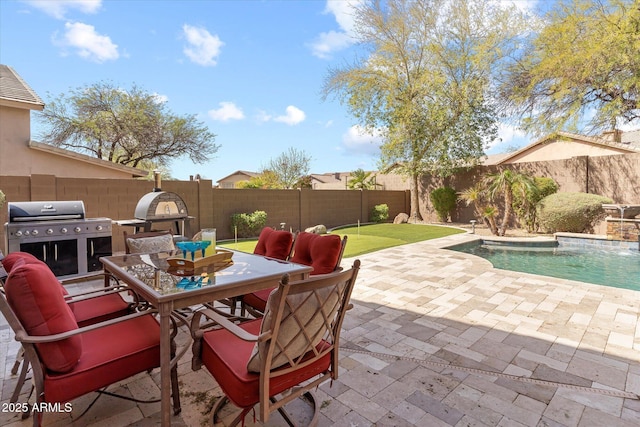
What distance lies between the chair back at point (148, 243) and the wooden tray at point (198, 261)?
3.38 ft

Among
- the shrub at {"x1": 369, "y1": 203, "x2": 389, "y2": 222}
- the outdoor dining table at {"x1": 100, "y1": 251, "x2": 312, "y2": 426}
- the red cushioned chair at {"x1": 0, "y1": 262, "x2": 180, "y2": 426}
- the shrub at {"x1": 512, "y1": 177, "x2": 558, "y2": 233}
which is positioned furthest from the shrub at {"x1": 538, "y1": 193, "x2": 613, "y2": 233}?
the red cushioned chair at {"x1": 0, "y1": 262, "x2": 180, "y2": 426}

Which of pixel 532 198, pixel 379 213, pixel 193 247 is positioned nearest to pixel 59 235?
pixel 193 247

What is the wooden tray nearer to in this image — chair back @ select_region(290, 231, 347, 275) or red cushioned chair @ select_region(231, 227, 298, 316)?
red cushioned chair @ select_region(231, 227, 298, 316)

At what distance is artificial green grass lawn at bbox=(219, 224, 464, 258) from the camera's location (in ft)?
26.7

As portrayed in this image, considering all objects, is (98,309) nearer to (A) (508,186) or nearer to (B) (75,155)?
(B) (75,155)

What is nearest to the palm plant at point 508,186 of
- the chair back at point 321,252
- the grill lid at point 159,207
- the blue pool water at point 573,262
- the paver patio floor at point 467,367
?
the blue pool water at point 573,262

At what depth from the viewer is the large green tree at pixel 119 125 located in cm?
1570

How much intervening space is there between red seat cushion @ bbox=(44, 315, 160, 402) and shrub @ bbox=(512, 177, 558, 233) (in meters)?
11.2

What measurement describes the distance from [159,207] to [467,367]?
4722 mm

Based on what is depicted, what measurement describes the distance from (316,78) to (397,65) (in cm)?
373

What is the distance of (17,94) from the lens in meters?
9.10

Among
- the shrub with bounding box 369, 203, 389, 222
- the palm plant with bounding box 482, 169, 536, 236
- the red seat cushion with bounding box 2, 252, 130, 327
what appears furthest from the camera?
the shrub with bounding box 369, 203, 389, 222

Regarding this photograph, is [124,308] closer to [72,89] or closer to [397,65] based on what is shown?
[397,65]

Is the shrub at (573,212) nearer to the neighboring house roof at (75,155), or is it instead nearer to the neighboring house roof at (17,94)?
the neighboring house roof at (75,155)
